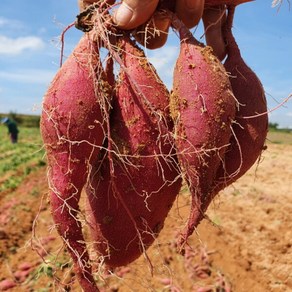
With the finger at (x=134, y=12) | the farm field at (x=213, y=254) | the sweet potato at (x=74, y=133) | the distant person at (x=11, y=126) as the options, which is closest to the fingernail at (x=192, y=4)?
the finger at (x=134, y=12)

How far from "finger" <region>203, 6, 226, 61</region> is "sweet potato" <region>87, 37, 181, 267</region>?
0.99 ft

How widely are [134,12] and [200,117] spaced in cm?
40

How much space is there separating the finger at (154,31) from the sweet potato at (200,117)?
7.2 inches

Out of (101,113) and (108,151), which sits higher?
(101,113)

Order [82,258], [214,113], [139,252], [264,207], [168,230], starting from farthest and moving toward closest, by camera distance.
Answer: [264,207], [168,230], [139,252], [82,258], [214,113]

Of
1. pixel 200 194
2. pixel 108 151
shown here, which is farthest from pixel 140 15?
pixel 200 194

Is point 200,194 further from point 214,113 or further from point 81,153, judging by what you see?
point 81,153

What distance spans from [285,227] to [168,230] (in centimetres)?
108

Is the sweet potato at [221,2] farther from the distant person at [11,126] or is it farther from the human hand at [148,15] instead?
the distant person at [11,126]

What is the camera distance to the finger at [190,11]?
152 centimetres

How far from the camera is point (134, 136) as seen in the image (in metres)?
1.47

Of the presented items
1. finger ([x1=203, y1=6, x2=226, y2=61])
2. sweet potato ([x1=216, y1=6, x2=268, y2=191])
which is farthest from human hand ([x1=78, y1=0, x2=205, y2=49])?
sweet potato ([x1=216, y1=6, x2=268, y2=191])

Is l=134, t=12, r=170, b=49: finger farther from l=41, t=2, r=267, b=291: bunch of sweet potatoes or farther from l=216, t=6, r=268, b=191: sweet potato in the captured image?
l=216, t=6, r=268, b=191: sweet potato

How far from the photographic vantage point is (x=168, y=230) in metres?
4.19
